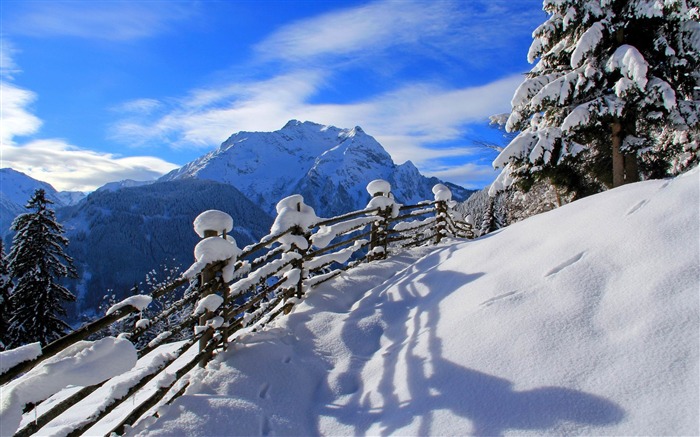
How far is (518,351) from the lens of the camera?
3707 mm

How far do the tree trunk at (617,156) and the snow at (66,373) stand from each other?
1084 cm

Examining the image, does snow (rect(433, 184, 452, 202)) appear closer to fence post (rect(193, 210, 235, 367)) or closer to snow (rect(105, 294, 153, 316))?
fence post (rect(193, 210, 235, 367))

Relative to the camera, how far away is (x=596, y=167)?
1112cm

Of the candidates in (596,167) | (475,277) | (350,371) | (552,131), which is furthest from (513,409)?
(596,167)

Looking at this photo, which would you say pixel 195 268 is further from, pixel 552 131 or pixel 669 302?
pixel 552 131

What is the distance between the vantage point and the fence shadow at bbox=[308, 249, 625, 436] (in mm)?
3043

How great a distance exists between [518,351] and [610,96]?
27.6 feet

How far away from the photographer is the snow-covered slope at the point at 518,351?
300 cm

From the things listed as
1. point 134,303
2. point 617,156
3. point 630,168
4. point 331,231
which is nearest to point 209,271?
point 134,303

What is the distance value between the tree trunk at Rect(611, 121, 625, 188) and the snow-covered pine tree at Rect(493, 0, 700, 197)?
21 mm

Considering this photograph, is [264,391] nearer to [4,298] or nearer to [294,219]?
[294,219]

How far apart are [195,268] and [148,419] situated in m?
1.56

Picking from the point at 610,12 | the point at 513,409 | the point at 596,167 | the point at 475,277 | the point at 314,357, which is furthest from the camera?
the point at 596,167

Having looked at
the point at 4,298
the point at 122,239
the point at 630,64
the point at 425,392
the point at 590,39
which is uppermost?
the point at 122,239
